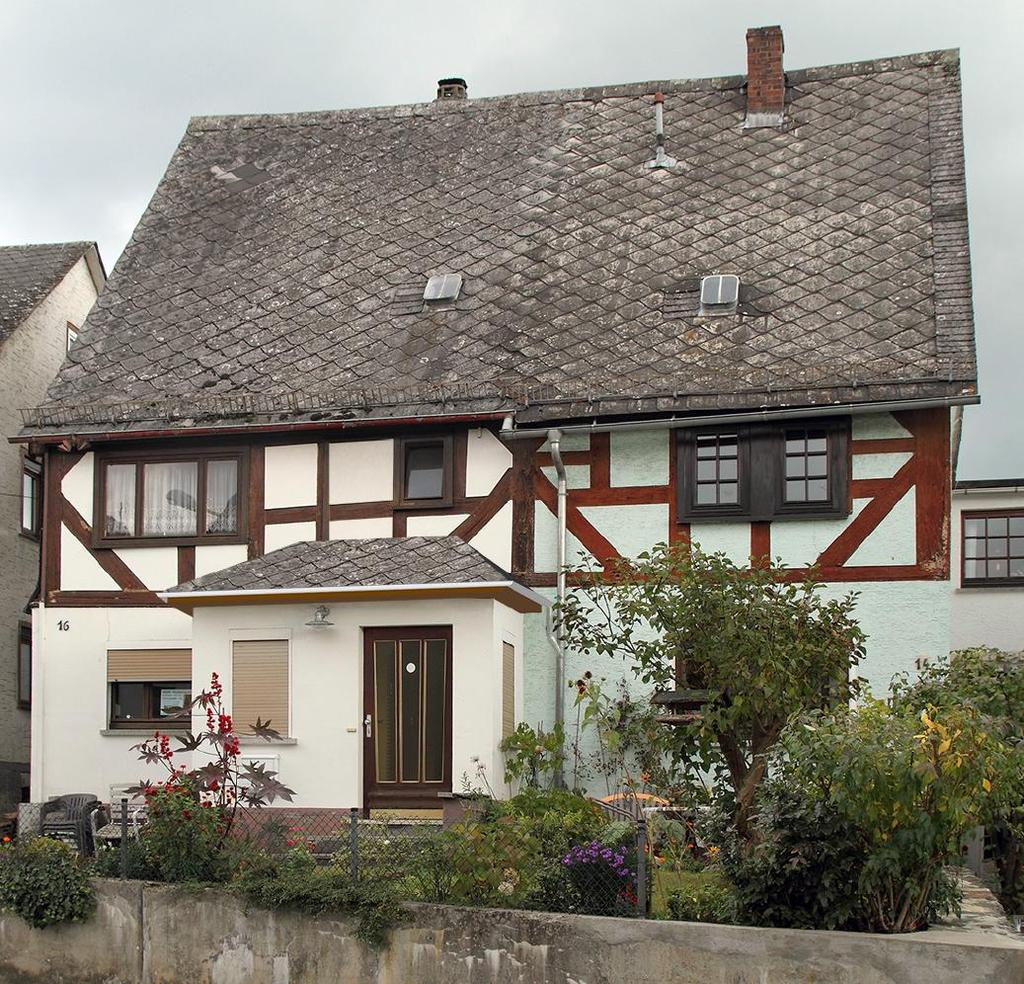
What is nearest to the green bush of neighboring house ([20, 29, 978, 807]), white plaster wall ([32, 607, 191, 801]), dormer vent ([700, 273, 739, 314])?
neighboring house ([20, 29, 978, 807])

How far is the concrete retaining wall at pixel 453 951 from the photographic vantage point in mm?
11141

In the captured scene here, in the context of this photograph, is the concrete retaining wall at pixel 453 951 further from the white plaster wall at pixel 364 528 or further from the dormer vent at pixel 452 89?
the dormer vent at pixel 452 89

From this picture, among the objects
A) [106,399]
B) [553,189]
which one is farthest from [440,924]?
[553,189]

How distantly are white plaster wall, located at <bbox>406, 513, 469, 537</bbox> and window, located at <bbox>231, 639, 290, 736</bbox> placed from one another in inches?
A: 95.5

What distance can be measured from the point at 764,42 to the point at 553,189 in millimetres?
3650

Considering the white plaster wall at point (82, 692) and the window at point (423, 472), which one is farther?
the white plaster wall at point (82, 692)

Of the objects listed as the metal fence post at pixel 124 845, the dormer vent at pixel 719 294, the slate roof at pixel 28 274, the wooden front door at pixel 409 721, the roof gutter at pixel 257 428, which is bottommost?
the metal fence post at pixel 124 845

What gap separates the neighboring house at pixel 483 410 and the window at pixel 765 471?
4 centimetres

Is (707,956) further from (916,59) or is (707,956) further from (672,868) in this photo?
(916,59)

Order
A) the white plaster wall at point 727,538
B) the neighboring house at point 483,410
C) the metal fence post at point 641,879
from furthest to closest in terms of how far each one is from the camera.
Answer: the white plaster wall at point 727,538 → the neighboring house at point 483,410 → the metal fence post at point 641,879

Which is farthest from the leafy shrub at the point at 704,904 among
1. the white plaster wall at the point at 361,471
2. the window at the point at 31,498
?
the window at the point at 31,498

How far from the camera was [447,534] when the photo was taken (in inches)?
739

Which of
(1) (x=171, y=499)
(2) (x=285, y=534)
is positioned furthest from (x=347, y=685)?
(1) (x=171, y=499)

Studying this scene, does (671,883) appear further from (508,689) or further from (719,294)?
(719,294)
